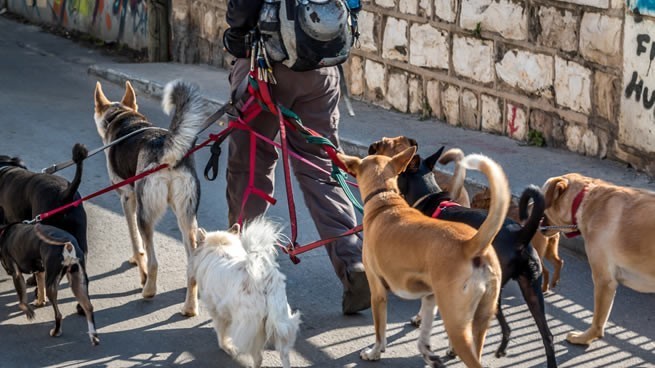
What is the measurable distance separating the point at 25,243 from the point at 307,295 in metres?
1.76

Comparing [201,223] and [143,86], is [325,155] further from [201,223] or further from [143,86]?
[143,86]

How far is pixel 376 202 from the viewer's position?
5465 millimetres

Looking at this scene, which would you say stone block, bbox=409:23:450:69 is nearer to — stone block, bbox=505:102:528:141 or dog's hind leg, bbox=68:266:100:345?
stone block, bbox=505:102:528:141

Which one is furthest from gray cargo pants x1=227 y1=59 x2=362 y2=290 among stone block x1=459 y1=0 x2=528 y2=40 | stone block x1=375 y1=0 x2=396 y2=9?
stone block x1=375 y1=0 x2=396 y2=9

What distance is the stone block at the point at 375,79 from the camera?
11469 millimetres

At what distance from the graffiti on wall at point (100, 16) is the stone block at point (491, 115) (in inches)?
297

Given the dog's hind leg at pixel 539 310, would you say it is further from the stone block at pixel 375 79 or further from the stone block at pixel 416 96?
the stone block at pixel 375 79

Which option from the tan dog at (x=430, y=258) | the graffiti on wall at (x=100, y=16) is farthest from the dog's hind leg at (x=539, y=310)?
the graffiti on wall at (x=100, y=16)

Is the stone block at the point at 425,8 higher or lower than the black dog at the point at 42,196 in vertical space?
higher

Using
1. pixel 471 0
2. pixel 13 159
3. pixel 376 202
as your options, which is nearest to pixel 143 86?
pixel 471 0

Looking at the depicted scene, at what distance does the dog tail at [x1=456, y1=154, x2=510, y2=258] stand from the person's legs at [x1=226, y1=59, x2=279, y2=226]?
6.56ft

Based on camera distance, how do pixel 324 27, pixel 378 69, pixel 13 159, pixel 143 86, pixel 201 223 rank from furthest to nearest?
1. pixel 143 86
2. pixel 378 69
3. pixel 201 223
4. pixel 13 159
5. pixel 324 27

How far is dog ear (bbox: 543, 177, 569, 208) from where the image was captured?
6070 millimetres

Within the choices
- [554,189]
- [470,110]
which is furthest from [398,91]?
[554,189]
